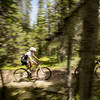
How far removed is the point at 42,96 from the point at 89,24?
421cm

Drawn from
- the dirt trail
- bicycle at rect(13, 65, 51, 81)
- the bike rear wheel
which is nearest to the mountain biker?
bicycle at rect(13, 65, 51, 81)

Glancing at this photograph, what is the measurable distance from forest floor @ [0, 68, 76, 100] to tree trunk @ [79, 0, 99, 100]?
2.65 m

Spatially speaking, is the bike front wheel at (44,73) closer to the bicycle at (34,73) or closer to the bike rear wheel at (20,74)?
the bicycle at (34,73)

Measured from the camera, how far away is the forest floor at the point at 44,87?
202 inches

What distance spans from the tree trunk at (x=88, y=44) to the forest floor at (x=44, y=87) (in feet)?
8.68

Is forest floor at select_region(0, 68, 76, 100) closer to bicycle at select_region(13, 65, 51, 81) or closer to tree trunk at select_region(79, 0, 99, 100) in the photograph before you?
bicycle at select_region(13, 65, 51, 81)

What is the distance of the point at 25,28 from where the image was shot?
14.7 feet

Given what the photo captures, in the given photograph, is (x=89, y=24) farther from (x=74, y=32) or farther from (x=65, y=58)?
(x=65, y=58)

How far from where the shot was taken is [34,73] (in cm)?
723

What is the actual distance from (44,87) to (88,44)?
15.2ft

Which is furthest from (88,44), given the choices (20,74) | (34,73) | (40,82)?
(20,74)

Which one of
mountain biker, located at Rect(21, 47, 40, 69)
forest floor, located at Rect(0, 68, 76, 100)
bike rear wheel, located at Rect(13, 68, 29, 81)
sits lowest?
forest floor, located at Rect(0, 68, 76, 100)

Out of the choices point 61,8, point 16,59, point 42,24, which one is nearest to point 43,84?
point 16,59

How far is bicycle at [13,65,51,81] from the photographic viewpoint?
6.89m
